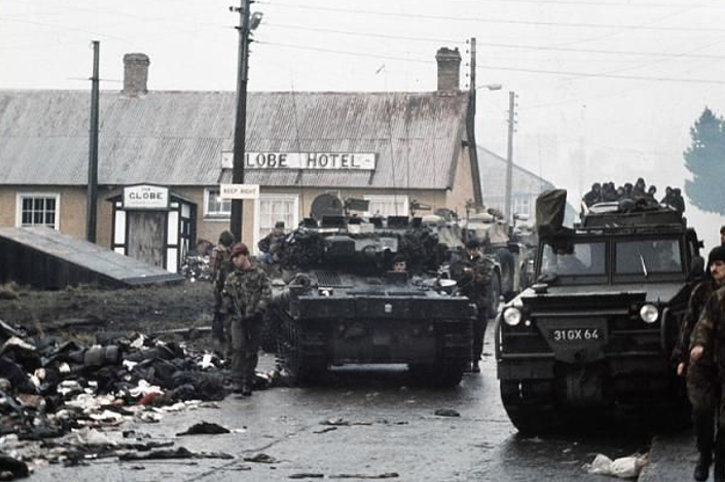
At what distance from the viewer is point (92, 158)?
46.8 meters

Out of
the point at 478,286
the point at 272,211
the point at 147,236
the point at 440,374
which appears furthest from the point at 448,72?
the point at 440,374

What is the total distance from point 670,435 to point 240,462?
4090 mm

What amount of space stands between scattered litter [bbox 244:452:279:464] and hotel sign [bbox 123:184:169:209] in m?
38.6

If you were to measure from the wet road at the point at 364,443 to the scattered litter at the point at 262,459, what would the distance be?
88 mm

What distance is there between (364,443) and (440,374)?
5.71m

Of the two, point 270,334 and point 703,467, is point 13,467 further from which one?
point 270,334

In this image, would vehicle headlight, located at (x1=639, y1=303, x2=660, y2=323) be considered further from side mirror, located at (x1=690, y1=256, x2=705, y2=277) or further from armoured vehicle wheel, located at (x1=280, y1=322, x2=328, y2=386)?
armoured vehicle wheel, located at (x1=280, y1=322, x2=328, y2=386)

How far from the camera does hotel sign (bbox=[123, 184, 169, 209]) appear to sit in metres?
51.1

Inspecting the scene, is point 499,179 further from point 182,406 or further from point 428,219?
point 182,406

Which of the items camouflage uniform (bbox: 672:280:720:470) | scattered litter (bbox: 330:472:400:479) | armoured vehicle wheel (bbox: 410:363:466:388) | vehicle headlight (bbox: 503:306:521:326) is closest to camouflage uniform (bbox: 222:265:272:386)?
armoured vehicle wheel (bbox: 410:363:466:388)

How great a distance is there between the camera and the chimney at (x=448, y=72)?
55.7 metres

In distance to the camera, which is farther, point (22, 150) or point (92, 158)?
point (22, 150)

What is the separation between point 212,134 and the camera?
55.1 meters

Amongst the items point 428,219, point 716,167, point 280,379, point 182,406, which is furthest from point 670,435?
point 716,167
